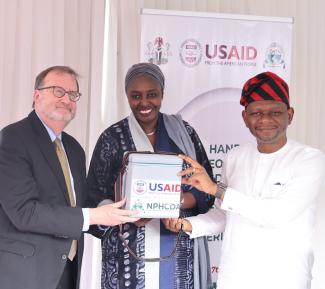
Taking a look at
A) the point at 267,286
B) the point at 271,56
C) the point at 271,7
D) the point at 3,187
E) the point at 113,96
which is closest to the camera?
the point at 3,187

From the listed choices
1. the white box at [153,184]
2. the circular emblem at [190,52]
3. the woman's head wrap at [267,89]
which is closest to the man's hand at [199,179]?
→ the white box at [153,184]

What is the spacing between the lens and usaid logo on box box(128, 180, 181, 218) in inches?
76.0

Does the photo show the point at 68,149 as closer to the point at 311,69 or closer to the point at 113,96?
the point at 113,96

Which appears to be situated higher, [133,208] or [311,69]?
[311,69]

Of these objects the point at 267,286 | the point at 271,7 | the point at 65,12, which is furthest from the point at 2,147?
the point at 271,7

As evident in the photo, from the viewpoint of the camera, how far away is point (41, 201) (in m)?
1.94

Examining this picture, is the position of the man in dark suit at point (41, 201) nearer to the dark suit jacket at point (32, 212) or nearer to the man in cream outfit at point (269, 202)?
the dark suit jacket at point (32, 212)

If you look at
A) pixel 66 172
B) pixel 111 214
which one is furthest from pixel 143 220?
pixel 66 172

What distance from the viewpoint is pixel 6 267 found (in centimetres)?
188

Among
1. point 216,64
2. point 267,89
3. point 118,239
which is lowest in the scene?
point 118,239

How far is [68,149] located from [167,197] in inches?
22.3

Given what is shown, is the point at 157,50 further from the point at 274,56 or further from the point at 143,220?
the point at 143,220

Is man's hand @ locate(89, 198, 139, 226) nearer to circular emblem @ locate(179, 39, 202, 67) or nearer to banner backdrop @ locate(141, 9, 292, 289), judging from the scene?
banner backdrop @ locate(141, 9, 292, 289)

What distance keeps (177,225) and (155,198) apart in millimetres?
339
